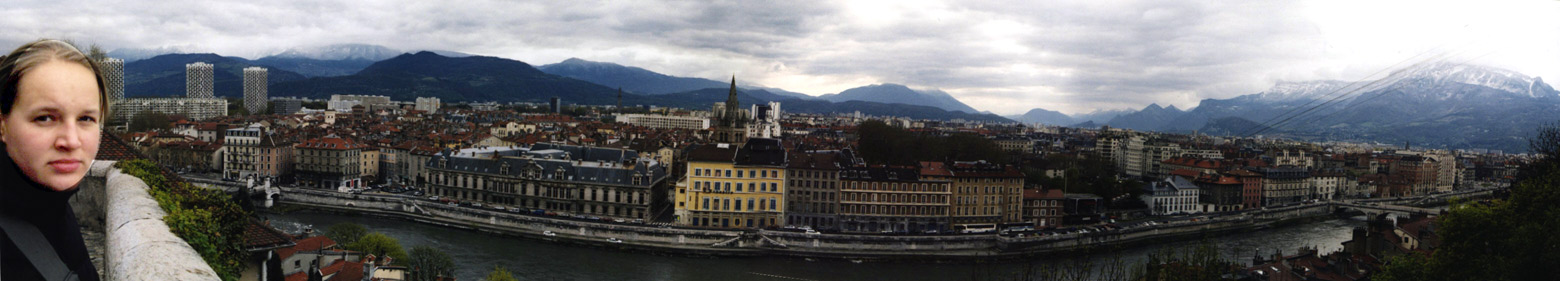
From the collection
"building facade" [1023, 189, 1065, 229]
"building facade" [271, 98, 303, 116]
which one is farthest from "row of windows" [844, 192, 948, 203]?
"building facade" [271, 98, 303, 116]

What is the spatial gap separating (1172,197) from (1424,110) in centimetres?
2150

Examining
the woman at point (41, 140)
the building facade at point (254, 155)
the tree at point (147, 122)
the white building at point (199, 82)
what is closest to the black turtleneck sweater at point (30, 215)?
the woman at point (41, 140)

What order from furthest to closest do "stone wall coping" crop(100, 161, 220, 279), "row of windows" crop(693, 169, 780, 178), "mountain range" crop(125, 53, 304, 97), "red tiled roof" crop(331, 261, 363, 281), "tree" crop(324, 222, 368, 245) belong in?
"mountain range" crop(125, 53, 304, 97) < "row of windows" crop(693, 169, 780, 178) < "tree" crop(324, 222, 368, 245) < "red tiled roof" crop(331, 261, 363, 281) < "stone wall coping" crop(100, 161, 220, 279)

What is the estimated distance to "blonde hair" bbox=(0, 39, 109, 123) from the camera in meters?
1.12

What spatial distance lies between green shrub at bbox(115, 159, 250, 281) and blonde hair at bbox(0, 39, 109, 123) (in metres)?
1.82

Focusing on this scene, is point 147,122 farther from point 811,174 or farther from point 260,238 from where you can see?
point 260,238

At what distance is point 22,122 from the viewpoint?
1.14 meters

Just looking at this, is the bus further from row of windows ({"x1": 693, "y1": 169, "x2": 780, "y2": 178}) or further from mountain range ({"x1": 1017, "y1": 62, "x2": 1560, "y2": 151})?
mountain range ({"x1": 1017, "y1": 62, "x2": 1560, "y2": 151})

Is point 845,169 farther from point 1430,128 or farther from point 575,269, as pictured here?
point 1430,128

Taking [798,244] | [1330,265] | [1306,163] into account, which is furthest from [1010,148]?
[1330,265]

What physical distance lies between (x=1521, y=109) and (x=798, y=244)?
91.1 feet

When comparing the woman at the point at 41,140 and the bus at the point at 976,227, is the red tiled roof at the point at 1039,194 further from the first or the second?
the woman at the point at 41,140

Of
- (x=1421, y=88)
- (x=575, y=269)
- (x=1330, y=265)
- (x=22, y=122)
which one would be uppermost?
(x=1421, y=88)

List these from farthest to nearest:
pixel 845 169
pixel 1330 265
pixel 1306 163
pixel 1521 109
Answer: pixel 1306 163
pixel 1521 109
pixel 845 169
pixel 1330 265
